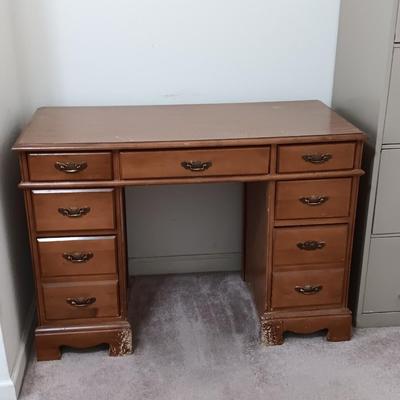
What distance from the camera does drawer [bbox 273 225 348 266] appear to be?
2.10 meters

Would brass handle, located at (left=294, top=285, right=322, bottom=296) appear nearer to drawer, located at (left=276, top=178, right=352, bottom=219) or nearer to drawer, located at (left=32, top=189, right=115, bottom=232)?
drawer, located at (left=276, top=178, right=352, bottom=219)

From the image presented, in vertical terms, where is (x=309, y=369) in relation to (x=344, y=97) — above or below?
below

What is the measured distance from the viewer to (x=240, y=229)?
8.88 feet

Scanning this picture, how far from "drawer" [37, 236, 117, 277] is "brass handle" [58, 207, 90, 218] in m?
0.09

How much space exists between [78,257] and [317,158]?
92cm

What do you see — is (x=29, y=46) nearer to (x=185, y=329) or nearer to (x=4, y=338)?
(x=4, y=338)

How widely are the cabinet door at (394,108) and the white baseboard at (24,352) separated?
1521 millimetres

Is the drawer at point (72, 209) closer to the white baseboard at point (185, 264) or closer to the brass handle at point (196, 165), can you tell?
the brass handle at point (196, 165)

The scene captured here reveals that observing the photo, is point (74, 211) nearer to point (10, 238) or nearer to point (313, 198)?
point (10, 238)

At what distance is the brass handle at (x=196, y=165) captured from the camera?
1938mm

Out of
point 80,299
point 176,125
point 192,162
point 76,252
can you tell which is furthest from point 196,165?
point 80,299

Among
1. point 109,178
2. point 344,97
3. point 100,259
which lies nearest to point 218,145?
point 109,178

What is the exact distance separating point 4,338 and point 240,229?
1.23 meters

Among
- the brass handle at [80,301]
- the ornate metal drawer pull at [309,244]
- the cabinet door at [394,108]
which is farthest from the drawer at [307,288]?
the brass handle at [80,301]
